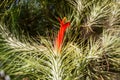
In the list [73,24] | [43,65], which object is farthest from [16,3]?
[43,65]

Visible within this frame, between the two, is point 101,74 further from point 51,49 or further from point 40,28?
point 40,28

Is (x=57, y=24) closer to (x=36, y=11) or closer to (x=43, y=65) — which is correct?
(x=36, y=11)

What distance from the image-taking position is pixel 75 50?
188 cm

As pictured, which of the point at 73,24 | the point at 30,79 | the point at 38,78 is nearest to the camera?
the point at 38,78

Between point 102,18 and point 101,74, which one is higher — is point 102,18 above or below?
above

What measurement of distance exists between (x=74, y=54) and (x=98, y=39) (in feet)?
0.85

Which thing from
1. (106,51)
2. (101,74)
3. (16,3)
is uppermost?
(16,3)

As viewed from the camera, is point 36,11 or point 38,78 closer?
point 38,78

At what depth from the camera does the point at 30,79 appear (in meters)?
1.93

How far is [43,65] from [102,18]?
542mm

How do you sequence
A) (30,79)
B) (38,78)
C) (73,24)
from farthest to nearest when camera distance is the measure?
(73,24), (30,79), (38,78)

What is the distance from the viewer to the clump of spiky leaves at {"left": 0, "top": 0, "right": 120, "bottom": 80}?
179 centimetres

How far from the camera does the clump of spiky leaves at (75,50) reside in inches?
70.6

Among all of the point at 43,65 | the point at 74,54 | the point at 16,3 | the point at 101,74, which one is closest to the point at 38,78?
the point at 43,65
